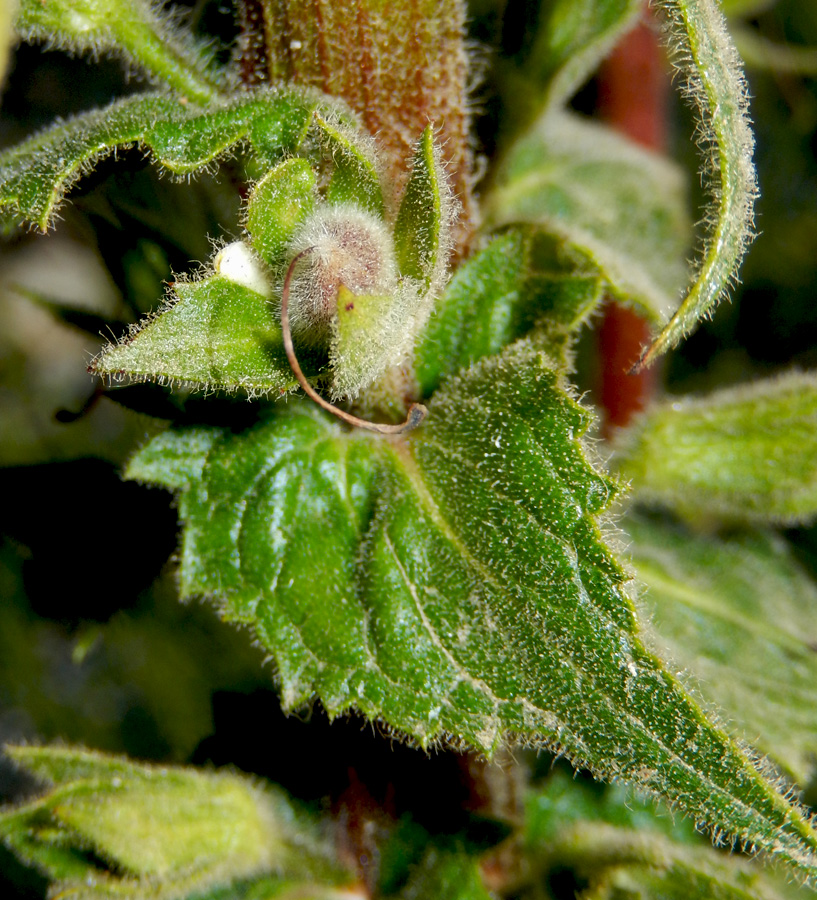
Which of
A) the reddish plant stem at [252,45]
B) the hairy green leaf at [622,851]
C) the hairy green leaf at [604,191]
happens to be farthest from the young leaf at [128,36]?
the hairy green leaf at [622,851]

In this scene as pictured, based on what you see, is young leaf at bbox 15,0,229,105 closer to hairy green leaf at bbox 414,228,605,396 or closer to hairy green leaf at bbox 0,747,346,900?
hairy green leaf at bbox 414,228,605,396

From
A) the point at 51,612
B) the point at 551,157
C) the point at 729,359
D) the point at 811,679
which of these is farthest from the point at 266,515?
the point at 729,359

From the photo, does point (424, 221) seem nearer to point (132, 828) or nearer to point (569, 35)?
point (569, 35)

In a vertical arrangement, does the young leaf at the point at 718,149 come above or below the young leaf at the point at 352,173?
above

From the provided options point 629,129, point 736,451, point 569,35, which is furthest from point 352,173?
point 629,129

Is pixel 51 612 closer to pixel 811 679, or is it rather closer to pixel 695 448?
pixel 695 448

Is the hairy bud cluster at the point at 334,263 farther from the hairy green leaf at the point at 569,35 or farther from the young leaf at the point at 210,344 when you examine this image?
the hairy green leaf at the point at 569,35
